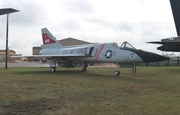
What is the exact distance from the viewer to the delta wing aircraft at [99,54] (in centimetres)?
1123

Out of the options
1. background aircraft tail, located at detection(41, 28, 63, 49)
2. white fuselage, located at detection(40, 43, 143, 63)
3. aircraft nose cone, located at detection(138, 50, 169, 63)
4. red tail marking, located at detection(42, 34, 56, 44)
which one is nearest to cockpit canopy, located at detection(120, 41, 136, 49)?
white fuselage, located at detection(40, 43, 143, 63)

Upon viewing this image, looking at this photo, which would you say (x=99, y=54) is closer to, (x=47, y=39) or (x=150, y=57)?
(x=150, y=57)

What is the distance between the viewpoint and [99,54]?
44.8 feet

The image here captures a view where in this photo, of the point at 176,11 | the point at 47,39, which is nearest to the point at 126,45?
the point at 47,39

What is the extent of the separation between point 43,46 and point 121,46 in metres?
9.32

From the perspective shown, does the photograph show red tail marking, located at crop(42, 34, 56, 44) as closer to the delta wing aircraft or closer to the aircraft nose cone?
the delta wing aircraft

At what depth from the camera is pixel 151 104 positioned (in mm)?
5160

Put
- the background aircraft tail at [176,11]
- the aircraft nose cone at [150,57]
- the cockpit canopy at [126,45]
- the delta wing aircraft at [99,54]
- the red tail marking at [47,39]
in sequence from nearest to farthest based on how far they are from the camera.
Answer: the aircraft nose cone at [150,57] < the delta wing aircraft at [99,54] < the cockpit canopy at [126,45] < the red tail marking at [47,39] < the background aircraft tail at [176,11]

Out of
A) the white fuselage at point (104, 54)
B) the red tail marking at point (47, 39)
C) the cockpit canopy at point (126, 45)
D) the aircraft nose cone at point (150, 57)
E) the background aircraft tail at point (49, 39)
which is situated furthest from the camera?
the red tail marking at point (47, 39)

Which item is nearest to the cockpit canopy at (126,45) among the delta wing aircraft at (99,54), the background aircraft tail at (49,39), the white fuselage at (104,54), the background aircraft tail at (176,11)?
the delta wing aircraft at (99,54)

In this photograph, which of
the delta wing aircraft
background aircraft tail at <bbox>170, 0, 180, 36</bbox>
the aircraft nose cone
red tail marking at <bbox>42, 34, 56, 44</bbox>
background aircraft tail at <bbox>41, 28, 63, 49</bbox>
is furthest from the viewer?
background aircraft tail at <bbox>170, 0, 180, 36</bbox>

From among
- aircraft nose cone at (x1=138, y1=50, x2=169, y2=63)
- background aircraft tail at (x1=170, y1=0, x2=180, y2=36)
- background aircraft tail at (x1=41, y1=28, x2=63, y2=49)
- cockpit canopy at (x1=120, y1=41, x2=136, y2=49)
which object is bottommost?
aircraft nose cone at (x1=138, y1=50, x2=169, y2=63)

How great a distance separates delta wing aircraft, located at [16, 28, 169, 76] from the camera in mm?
11228

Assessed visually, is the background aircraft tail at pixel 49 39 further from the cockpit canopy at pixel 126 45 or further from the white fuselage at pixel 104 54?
the cockpit canopy at pixel 126 45
